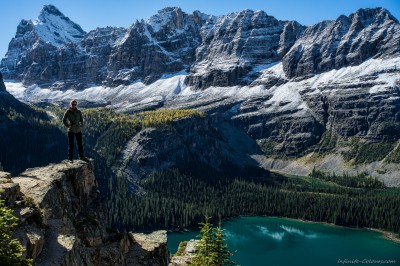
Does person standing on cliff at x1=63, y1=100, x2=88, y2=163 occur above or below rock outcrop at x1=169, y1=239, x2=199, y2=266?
above

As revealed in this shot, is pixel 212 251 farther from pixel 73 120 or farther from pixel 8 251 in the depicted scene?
pixel 8 251

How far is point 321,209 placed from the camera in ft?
541

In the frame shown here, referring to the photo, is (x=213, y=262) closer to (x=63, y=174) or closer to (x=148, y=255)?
(x=148, y=255)

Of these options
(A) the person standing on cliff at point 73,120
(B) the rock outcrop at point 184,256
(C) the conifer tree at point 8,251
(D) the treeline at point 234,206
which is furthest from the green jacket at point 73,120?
(D) the treeline at point 234,206

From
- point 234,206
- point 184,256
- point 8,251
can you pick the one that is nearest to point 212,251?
point 184,256

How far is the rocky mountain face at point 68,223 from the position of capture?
1911 cm

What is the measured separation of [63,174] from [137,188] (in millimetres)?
166837

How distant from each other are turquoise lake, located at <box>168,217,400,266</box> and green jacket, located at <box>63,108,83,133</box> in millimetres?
89026

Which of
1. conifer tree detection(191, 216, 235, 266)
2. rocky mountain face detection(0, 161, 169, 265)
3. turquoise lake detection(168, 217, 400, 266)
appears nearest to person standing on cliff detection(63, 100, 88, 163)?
rocky mountain face detection(0, 161, 169, 265)

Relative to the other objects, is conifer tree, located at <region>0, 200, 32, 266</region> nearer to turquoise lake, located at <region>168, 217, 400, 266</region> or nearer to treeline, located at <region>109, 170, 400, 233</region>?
turquoise lake, located at <region>168, 217, 400, 266</region>

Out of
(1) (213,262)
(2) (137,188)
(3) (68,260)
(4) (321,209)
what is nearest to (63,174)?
(3) (68,260)

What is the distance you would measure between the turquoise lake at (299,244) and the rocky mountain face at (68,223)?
275ft

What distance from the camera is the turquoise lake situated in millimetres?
112700

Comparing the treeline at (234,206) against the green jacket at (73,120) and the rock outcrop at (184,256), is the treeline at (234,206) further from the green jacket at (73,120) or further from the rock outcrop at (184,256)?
the green jacket at (73,120)
